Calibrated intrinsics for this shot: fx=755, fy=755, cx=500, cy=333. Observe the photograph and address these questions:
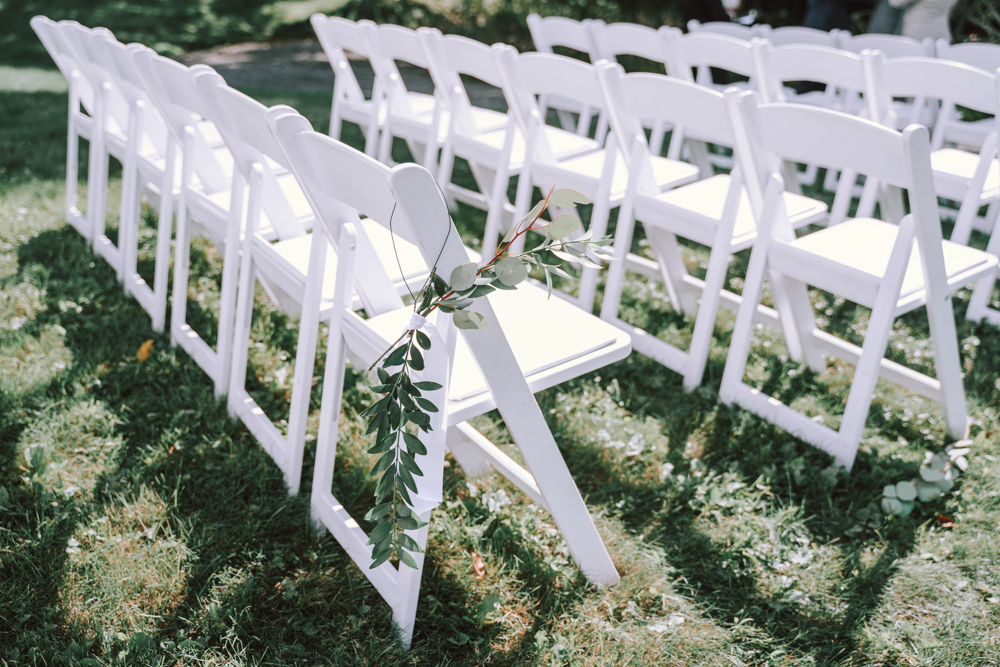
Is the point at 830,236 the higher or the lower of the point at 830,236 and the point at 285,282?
the higher

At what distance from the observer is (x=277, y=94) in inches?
276

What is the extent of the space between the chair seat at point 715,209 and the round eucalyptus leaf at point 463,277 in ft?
4.92

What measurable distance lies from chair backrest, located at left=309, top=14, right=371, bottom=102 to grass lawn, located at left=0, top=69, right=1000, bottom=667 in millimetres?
1827

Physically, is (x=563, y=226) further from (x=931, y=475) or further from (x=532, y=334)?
(x=931, y=475)

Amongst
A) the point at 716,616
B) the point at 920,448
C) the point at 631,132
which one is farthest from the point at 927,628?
the point at 631,132

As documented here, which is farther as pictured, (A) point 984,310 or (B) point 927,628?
(A) point 984,310

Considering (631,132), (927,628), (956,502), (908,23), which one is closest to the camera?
(927,628)

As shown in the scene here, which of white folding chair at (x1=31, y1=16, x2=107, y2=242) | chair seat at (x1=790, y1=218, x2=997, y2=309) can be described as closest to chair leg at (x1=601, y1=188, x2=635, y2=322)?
chair seat at (x1=790, y1=218, x2=997, y2=309)

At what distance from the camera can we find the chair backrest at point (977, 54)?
368 cm

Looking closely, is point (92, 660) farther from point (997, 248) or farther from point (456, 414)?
point (997, 248)

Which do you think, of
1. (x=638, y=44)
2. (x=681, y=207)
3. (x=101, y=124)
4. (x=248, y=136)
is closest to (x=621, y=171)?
(x=681, y=207)

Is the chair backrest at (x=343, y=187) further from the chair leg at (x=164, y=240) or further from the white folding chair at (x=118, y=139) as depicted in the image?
the white folding chair at (x=118, y=139)

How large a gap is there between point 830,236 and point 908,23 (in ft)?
14.7

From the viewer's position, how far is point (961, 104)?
9.30 ft
